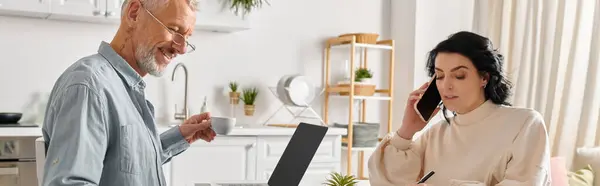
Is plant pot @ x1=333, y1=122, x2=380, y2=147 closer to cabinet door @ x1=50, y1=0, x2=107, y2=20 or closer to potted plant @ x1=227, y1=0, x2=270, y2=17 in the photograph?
potted plant @ x1=227, y1=0, x2=270, y2=17

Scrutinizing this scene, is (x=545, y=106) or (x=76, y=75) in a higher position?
(x=76, y=75)

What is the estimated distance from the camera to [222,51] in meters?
4.24

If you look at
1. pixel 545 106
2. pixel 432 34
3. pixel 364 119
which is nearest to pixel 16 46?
pixel 364 119

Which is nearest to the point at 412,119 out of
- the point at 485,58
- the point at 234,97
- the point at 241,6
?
the point at 485,58

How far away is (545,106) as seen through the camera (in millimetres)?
3842

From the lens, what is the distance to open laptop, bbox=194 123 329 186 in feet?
4.82

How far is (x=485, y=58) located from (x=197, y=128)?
87 cm

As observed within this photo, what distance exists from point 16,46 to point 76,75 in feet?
9.30

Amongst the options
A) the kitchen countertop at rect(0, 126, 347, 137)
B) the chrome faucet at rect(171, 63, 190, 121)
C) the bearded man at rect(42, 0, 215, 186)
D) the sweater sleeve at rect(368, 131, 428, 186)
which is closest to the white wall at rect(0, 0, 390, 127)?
the chrome faucet at rect(171, 63, 190, 121)

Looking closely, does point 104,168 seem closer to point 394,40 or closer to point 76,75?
point 76,75

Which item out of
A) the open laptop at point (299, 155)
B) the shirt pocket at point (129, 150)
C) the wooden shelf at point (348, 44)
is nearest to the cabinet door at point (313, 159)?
the wooden shelf at point (348, 44)

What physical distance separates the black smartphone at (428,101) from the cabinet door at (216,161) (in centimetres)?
181

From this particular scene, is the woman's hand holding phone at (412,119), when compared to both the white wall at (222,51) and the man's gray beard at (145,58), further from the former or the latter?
the white wall at (222,51)

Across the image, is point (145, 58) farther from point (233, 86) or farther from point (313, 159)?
point (233, 86)
